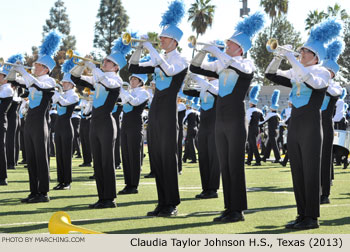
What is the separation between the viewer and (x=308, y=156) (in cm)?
652

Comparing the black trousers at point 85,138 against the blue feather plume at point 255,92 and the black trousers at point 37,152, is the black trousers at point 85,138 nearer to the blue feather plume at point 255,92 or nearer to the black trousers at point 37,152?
the blue feather plume at point 255,92

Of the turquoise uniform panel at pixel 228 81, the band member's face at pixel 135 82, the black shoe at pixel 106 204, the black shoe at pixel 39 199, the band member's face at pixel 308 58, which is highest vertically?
the band member's face at pixel 135 82

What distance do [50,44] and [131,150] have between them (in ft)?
7.48

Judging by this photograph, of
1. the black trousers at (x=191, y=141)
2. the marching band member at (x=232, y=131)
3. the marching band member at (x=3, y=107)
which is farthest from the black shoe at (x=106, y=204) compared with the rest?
the black trousers at (x=191, y=141)

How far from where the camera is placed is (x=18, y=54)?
11.7 m

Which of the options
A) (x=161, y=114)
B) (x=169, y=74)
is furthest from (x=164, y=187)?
(x=169, y=74)

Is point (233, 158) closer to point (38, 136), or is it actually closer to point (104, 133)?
point (104, 133)

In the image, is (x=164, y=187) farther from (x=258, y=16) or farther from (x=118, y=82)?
(x=258, y=16)

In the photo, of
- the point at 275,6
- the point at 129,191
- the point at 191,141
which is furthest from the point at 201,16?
the point at 129,191

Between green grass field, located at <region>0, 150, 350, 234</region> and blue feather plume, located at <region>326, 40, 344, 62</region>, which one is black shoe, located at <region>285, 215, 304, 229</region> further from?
blue feather plume, located at <region>326, 40, 344, 62</region>

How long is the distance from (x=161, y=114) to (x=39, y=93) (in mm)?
2289

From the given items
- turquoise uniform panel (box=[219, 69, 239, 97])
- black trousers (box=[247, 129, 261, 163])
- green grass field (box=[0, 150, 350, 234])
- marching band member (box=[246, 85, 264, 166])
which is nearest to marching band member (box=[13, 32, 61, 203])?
green grass field (box=[0, 150, 350, 234])

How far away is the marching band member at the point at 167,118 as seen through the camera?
7.33 m

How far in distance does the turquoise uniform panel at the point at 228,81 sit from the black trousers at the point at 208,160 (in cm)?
283
